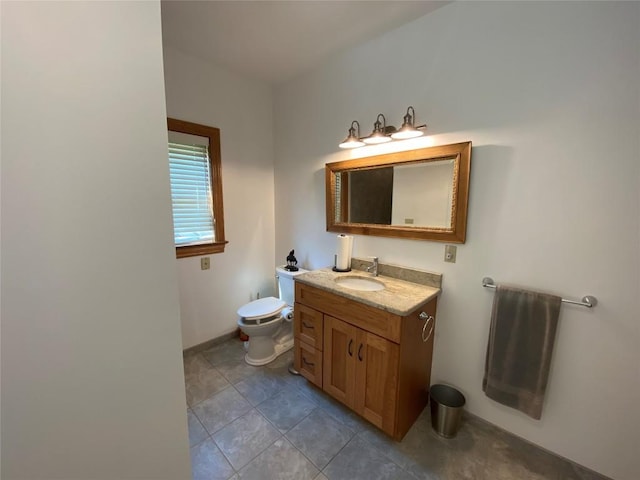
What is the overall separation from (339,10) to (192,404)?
2.81 metres

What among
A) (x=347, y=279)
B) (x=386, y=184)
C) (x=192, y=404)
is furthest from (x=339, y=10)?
(x=192, y=404)

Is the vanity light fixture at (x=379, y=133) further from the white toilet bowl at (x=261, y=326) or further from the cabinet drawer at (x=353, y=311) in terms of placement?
the white toilet bowl at (x=261, y=326)

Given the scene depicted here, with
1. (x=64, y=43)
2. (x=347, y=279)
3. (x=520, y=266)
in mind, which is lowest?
(x=347, y=279)

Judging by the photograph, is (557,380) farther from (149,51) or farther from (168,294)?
(149,51)

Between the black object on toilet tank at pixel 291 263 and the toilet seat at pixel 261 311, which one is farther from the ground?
the black object on toilet tank at pixel 291 263

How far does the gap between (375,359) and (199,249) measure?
69.7 inches

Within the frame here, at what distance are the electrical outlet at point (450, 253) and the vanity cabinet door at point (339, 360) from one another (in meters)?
0.76

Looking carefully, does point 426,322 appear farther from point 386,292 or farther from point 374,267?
point 374,267

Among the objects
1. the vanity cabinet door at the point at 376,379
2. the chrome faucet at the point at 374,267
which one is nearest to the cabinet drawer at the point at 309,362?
the vanity cabinet door at the point at 376,379

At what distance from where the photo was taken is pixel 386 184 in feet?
6.47

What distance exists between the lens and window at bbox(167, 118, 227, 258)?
2232 mm

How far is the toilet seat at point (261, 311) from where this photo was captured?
2221 millimetres

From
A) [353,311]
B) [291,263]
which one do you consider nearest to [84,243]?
[353,311]

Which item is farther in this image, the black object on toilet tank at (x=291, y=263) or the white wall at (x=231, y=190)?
the black object on toilet tank at (x=291, y=263)
